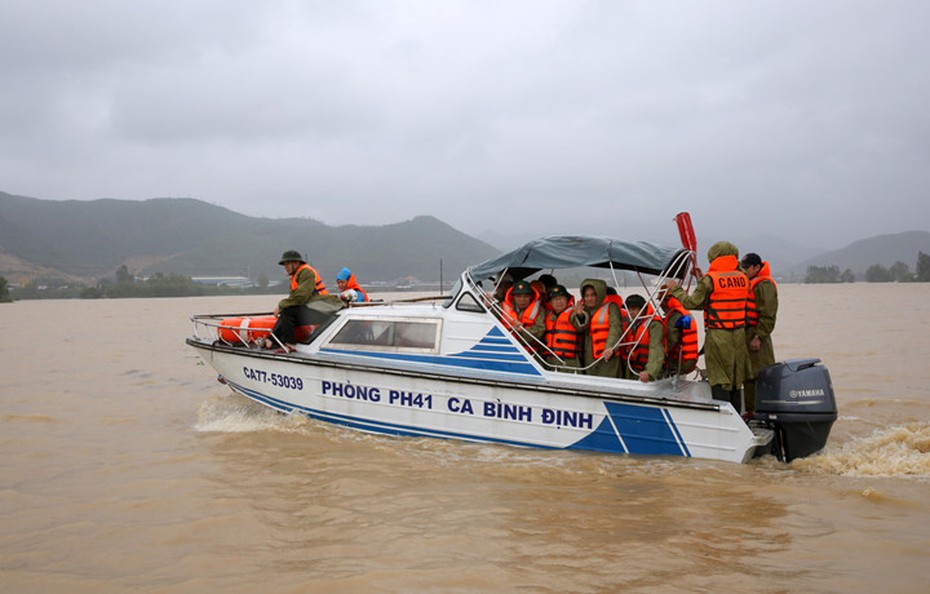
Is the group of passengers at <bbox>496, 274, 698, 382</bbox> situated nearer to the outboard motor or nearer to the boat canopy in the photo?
the boat canopy

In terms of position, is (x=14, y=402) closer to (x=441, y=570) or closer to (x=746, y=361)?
(x=441, y=570)

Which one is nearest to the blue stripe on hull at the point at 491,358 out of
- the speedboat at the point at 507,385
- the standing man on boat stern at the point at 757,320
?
the speedboat at the point at 507,385

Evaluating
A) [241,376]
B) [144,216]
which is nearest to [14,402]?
[241,376]

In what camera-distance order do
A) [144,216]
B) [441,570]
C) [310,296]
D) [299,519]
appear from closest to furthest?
[441,570], [299,519], [310,296], [144,216]

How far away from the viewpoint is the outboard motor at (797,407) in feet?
20.1

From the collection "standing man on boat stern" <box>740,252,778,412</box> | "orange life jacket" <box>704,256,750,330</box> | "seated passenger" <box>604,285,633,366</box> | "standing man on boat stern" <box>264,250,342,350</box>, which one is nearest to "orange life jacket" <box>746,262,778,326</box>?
"standing man on boat stern" <box>740,252,778,412</box>

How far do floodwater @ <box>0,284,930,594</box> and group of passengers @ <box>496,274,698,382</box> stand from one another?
3.63 feet

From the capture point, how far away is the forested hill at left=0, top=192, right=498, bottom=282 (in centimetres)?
13475

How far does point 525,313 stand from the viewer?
7691 millimetres

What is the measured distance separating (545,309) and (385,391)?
209 cm

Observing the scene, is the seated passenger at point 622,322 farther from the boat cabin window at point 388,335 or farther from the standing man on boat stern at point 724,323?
the boat cabin window at point 388,335

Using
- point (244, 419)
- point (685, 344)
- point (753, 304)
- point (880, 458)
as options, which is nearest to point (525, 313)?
point (685, 344)

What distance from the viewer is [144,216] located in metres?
186

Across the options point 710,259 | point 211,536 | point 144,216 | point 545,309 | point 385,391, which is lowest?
point 211,536
